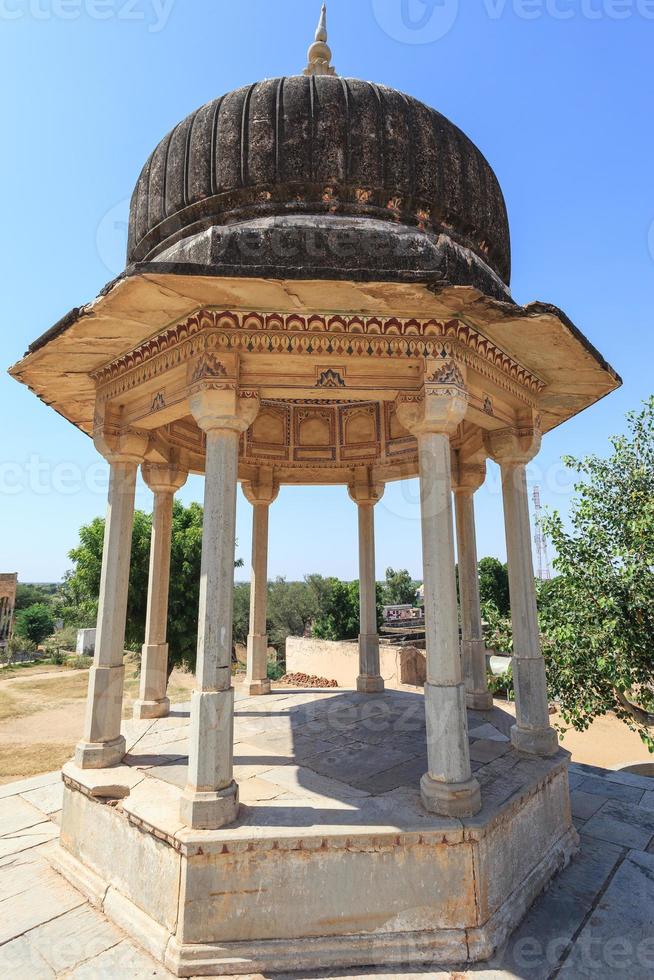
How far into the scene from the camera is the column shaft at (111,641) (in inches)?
251

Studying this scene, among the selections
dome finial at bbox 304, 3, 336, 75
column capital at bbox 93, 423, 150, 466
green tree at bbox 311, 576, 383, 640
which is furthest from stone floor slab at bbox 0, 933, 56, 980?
green tree at bbox 311, 576, 383, 640

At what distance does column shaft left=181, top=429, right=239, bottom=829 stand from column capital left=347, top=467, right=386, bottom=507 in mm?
5836

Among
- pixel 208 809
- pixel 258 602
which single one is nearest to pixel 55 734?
pixel 258 602

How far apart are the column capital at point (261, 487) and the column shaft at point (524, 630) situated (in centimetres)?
525

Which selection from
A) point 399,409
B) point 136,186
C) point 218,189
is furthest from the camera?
point 136,186

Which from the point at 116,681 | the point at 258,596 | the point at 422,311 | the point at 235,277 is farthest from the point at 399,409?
the point at 258,596

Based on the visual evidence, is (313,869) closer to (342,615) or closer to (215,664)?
(215,664)

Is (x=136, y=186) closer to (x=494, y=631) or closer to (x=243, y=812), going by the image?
(x=243, y=812)

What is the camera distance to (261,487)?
36.7 ft

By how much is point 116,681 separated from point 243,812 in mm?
2564

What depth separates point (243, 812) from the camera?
197 inches

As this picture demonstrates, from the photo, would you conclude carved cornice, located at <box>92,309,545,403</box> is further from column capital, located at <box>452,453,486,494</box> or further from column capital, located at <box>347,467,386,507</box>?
column capital, located at <box>347,467,386,507</box>

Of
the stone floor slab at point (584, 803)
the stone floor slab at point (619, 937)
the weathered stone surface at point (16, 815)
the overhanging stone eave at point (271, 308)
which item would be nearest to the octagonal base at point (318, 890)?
the stone floor slab at point (619, 937)

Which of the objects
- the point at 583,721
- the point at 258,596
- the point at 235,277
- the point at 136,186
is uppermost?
the point at 136,186
